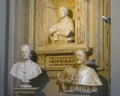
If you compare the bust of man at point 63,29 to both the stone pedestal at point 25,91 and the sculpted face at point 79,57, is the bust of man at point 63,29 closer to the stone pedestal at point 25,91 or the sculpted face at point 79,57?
the sculpted face at point 79,57

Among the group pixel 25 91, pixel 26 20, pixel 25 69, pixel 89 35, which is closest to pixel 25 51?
pixel 25 69

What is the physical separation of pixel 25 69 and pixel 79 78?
83 cm

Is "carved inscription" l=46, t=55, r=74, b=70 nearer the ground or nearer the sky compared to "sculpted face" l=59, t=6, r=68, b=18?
nearer the ground

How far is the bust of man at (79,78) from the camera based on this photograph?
4680 millimetres

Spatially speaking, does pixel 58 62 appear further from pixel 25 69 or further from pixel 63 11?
pixel 63 11

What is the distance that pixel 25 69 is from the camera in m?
5.16

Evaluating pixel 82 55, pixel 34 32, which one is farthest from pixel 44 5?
pixel 82 55

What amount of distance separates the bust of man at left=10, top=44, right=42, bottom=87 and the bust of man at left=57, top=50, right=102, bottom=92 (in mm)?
436

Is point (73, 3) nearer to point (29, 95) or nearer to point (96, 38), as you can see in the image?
point (96, 38)

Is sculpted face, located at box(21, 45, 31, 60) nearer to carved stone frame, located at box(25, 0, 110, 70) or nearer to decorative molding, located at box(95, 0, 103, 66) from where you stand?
carved stone frame, located at box(25, 0, 110, 70)

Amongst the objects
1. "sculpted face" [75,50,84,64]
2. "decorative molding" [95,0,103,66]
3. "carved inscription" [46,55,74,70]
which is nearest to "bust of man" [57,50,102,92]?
"sculpted face" [75,50,84,64]

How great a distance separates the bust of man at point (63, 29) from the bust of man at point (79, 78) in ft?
2.10

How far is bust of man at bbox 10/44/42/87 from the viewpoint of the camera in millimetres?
5156
